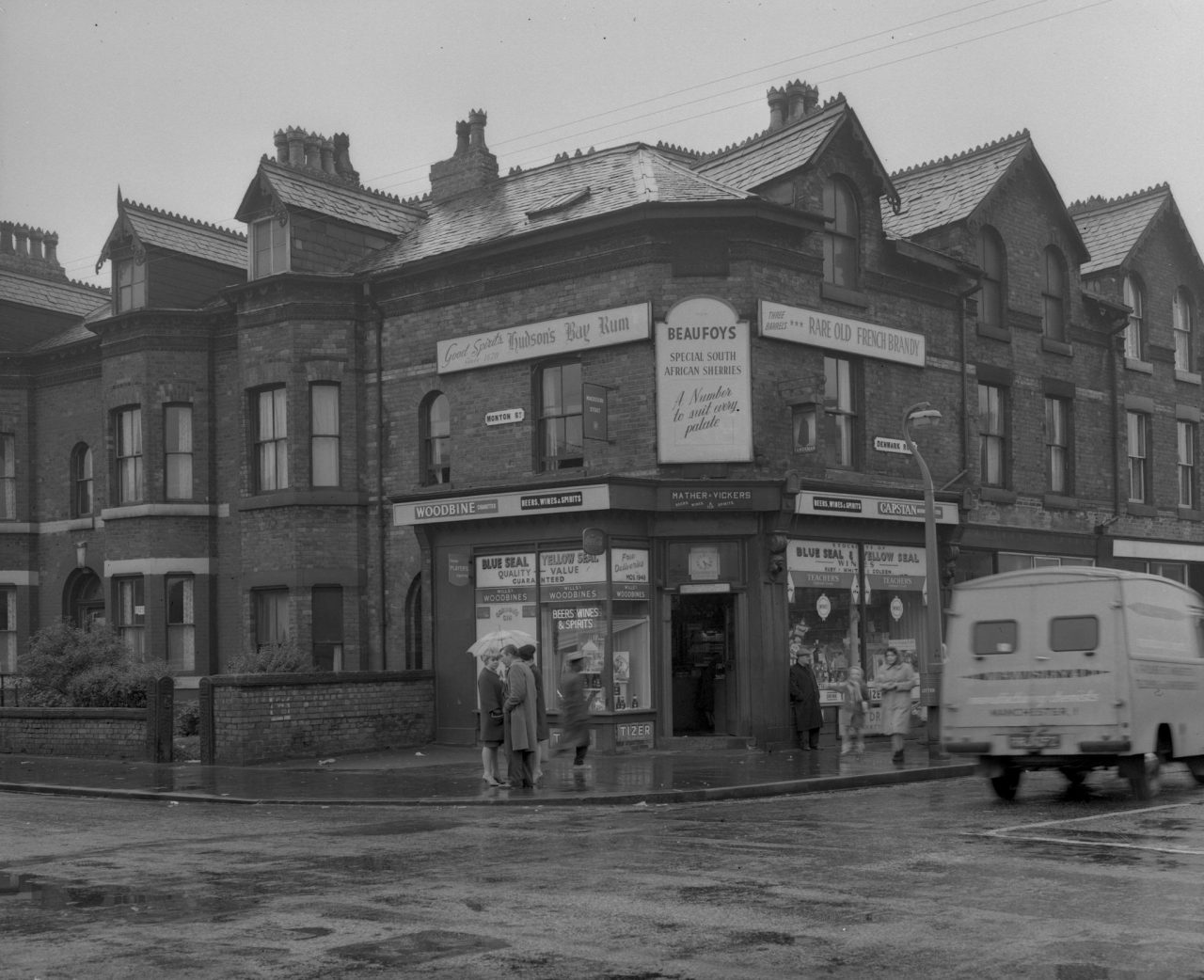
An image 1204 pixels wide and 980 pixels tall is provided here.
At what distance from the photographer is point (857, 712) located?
68.6 ft

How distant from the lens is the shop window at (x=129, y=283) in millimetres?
29359

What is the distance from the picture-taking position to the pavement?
16.6 metres

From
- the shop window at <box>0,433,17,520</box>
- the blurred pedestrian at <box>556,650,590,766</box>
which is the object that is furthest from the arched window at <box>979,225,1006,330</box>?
the shop window at <box>0,433,17,520</box>

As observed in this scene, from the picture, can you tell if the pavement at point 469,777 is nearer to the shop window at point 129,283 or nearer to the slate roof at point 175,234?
the shop window at point 129,283

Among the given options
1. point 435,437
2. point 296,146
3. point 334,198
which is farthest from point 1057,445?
point 296,146

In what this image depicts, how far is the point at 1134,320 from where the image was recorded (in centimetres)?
3194

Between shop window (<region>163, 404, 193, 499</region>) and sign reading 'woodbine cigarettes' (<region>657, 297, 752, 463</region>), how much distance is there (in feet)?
35.6

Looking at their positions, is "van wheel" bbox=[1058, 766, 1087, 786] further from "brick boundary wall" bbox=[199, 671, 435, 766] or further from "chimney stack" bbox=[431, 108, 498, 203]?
"chimney stack" bbox=[431, 108, 498, 203]

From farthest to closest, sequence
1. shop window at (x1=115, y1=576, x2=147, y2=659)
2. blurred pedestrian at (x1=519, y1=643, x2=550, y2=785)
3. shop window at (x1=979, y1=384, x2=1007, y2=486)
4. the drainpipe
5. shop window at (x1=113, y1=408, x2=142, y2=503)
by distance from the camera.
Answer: shop window at (x1=113, y1=408, x2=142, y2=503), shop window at (x1=115, y1=576, x2=147, y2=659), shop window at (x1=979, y1=384, x2=1007, y2=486), the drainpipe, blurred pedestrian at (x1=519, y1=643, x2=550, y2=785)

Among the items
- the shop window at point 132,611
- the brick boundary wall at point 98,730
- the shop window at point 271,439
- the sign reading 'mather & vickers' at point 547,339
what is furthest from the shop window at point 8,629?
the sign reading 'mather & vickers' at point 547,339

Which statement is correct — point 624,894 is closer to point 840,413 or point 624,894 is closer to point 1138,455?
point 840,413

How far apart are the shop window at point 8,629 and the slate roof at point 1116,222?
24080mm

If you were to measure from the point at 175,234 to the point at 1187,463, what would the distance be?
22.2 m

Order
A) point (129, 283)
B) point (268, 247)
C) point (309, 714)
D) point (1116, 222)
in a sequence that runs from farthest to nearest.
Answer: point (1116, 222)
point (129, 283)
point (268, 247)
point (309, 714)
